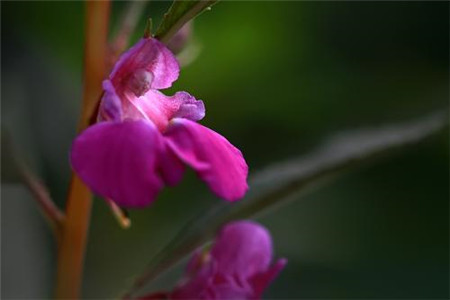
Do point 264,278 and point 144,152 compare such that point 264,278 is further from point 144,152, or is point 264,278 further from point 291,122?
point 291,122

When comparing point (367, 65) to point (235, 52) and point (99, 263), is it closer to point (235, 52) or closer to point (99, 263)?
point (235, 52)

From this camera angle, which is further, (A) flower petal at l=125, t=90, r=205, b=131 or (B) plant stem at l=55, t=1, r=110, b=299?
(B) plant stem at l=55, t=1, r=110, b=299

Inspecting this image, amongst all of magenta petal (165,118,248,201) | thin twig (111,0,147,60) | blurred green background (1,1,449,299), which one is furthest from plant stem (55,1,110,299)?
blurred green background (1,1,449,299)

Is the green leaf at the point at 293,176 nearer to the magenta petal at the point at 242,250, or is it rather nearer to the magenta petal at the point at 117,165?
the magenta petal at the point at 242,250

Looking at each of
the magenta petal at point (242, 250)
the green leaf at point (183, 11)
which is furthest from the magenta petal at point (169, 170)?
the magenta petal at point (242, 250)

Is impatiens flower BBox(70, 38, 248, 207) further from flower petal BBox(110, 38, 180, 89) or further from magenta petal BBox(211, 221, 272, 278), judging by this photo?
magenta petal BBox(211, 221, 272, 278)

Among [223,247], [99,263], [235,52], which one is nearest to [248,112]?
[235,52]

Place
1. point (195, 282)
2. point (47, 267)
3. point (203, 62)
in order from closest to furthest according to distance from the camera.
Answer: point (195, 282) < point (47, 267) < point (203, 62)
